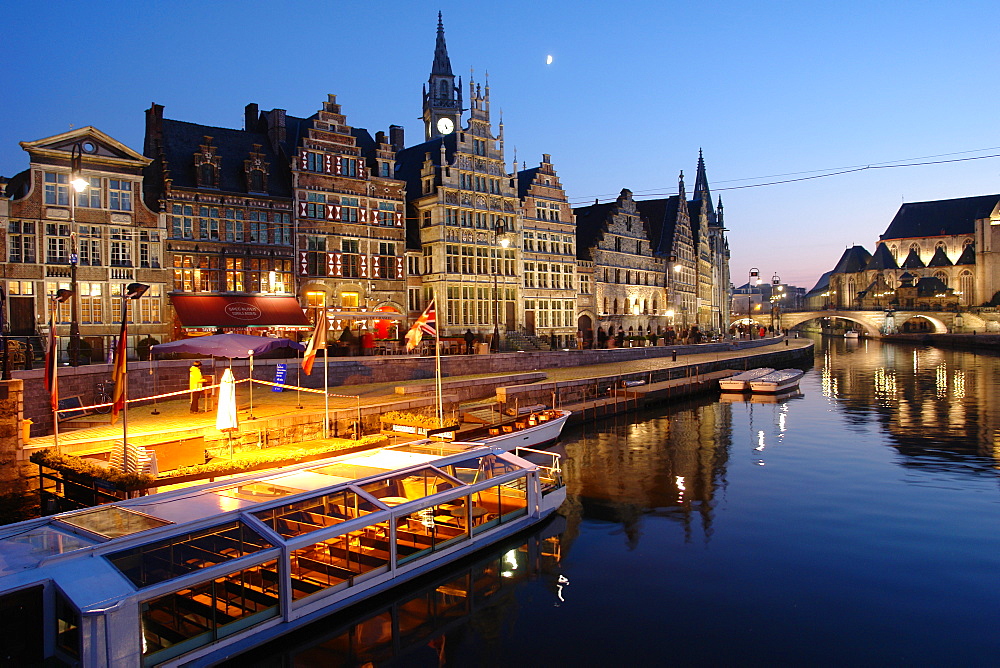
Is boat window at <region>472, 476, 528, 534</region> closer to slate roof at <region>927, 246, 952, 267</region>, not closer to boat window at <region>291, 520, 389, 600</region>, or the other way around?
boat window at <region>291, 520, 389, 600</region>

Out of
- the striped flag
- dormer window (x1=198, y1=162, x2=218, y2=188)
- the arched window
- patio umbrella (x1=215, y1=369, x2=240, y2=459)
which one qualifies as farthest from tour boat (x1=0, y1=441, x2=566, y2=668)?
the arched window

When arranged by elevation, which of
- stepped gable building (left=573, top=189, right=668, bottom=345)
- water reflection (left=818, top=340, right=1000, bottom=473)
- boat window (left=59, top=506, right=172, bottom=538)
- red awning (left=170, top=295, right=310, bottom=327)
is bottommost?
water reflection (left=818, top=340, right=1000, bottom=473)

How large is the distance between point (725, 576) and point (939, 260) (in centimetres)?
14168

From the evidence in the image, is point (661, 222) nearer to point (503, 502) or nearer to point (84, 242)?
point (84, 242)

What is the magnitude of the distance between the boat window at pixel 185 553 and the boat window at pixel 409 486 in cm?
259

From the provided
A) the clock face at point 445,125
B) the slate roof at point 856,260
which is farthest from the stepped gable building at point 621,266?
the slate roof at point 856,260

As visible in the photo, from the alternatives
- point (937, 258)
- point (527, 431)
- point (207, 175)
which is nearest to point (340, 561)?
point (527, 431)

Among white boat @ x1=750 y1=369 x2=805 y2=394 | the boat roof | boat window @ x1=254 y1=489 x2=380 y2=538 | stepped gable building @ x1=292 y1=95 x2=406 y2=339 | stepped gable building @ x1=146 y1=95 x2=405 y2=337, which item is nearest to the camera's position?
the boat roof

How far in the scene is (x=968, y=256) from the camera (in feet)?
420

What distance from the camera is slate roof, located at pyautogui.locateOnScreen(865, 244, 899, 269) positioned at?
13700 centimetres

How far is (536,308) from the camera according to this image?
4953 centimetres

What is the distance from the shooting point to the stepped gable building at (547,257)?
161 feet

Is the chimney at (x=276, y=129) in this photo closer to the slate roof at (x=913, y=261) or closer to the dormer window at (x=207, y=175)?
the dormer window at (x=207, y=175)

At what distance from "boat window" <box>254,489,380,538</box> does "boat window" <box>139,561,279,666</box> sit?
2.15ft
